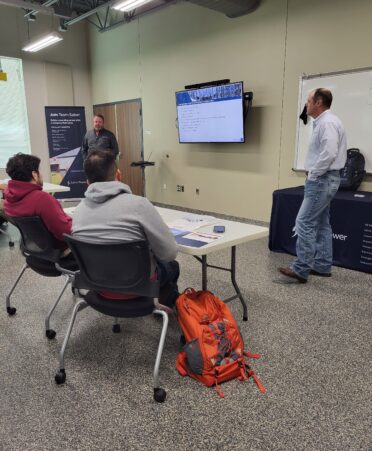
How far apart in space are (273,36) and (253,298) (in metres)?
3.41

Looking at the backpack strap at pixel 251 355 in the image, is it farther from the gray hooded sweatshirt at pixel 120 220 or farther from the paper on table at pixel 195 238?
the gray hooded sweatshirt at pixel 120 220

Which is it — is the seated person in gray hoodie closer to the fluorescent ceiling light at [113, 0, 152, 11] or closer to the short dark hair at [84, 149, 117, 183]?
the short dark hair at [84, 149, 117, 183]

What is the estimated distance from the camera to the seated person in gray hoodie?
1.61 metres

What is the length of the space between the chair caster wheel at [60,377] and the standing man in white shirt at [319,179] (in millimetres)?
2034

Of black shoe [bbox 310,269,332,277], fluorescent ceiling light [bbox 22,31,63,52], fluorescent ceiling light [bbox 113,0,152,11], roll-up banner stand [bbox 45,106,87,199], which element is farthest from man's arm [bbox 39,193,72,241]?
roll-up banner stand [bbox 45,106,87,199]

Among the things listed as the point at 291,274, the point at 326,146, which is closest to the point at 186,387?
the point at 291,274

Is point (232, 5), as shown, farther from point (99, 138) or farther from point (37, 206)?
point (37, 206)

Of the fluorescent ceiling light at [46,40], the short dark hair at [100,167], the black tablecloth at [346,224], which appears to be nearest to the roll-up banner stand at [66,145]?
the fluorescent ceiling light at [46,40]

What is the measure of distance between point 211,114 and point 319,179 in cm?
259

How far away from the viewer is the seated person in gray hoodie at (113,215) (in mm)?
1609

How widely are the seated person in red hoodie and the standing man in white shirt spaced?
1.88m

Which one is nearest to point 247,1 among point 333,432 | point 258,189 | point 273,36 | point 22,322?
point 273,36

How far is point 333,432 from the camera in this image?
1.51 meters

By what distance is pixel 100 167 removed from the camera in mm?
1725
